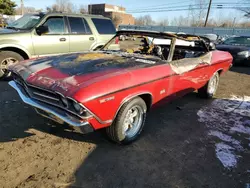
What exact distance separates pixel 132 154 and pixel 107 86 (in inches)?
43.3

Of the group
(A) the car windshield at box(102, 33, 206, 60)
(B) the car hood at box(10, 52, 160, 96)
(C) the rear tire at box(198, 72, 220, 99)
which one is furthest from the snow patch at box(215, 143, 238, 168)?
(C) the rear tire at box(198, 72, 220, 99)

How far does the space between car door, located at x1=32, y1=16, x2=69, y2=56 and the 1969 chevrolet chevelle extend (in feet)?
8.99

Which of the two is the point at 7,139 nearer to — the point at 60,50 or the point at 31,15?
the point at 60,50

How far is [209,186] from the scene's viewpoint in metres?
2.52

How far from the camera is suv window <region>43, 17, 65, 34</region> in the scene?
621 cm

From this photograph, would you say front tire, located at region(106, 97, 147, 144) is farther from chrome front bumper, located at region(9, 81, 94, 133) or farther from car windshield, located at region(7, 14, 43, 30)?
car windshield, located at region(7, 14, 43, 30)

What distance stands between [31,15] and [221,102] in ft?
19.7

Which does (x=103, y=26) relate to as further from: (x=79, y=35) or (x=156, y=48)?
(x=156, y=48)

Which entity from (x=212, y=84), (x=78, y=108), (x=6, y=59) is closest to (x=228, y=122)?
(x=212, y=84)

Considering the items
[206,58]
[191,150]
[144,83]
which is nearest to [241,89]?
[206,58]

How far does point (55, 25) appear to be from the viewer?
6.32 metres

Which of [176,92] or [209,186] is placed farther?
[176,92]

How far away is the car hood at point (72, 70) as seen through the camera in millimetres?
2559

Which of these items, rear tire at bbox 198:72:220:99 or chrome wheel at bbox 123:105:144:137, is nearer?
chrome wheel at bbox 123:105:144:137
